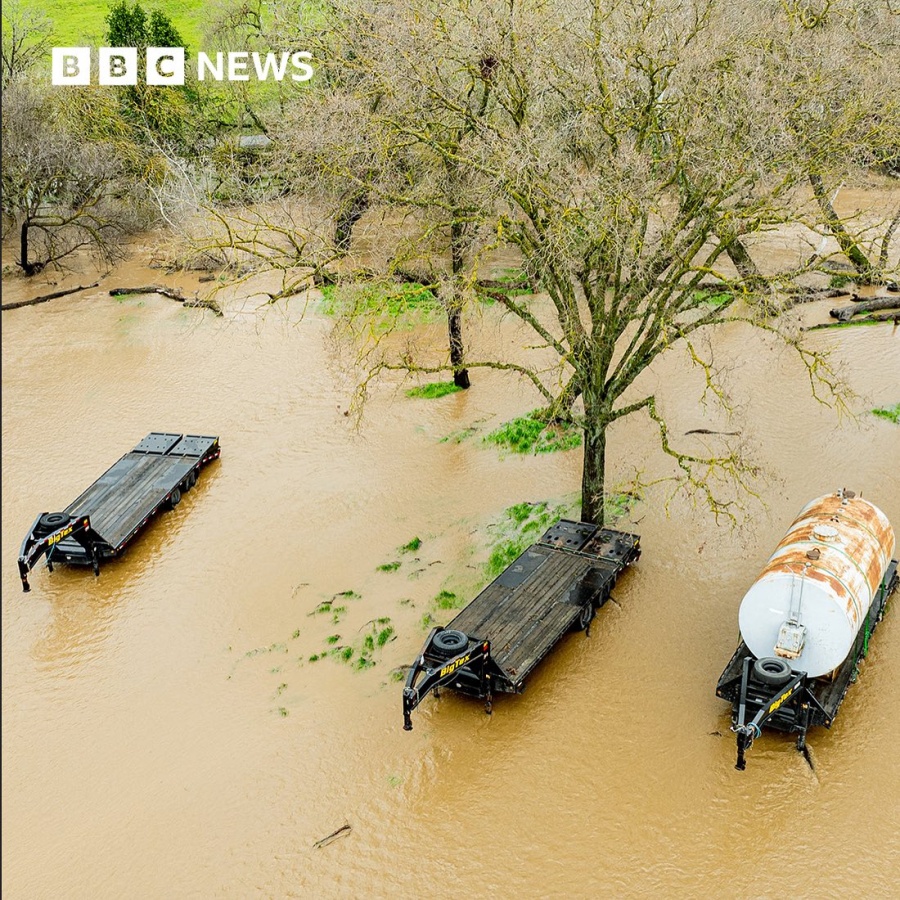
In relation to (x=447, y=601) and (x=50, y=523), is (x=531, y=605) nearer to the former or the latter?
(x=447, y=601)

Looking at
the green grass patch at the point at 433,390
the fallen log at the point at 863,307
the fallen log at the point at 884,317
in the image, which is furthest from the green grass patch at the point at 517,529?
the fallen log at the point at 884,317

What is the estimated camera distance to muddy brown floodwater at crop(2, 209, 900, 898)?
11914mm

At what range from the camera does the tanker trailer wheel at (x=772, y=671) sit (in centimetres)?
1248

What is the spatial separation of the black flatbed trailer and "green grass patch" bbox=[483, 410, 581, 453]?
8.06 metres

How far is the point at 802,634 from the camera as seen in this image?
12930 mm

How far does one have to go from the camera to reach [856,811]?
1216cm

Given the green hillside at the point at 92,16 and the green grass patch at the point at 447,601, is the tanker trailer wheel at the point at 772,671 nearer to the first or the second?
the green grass patch at the point at 447,601

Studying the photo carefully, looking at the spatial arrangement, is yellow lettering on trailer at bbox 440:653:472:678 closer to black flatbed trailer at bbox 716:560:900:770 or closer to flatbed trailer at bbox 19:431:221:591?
black flatbed trailer at bbox 716:560:900:770

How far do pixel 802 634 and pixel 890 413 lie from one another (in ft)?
33.8

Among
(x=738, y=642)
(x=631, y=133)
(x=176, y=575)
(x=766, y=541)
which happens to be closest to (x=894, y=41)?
(x=631, y=133)

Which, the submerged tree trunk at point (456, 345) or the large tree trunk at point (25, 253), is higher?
the large tree trunk at point (25, 253)

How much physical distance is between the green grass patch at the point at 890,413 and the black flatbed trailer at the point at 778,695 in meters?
8.47

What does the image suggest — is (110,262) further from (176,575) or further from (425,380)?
(176,575)

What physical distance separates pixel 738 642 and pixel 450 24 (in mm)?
12216
